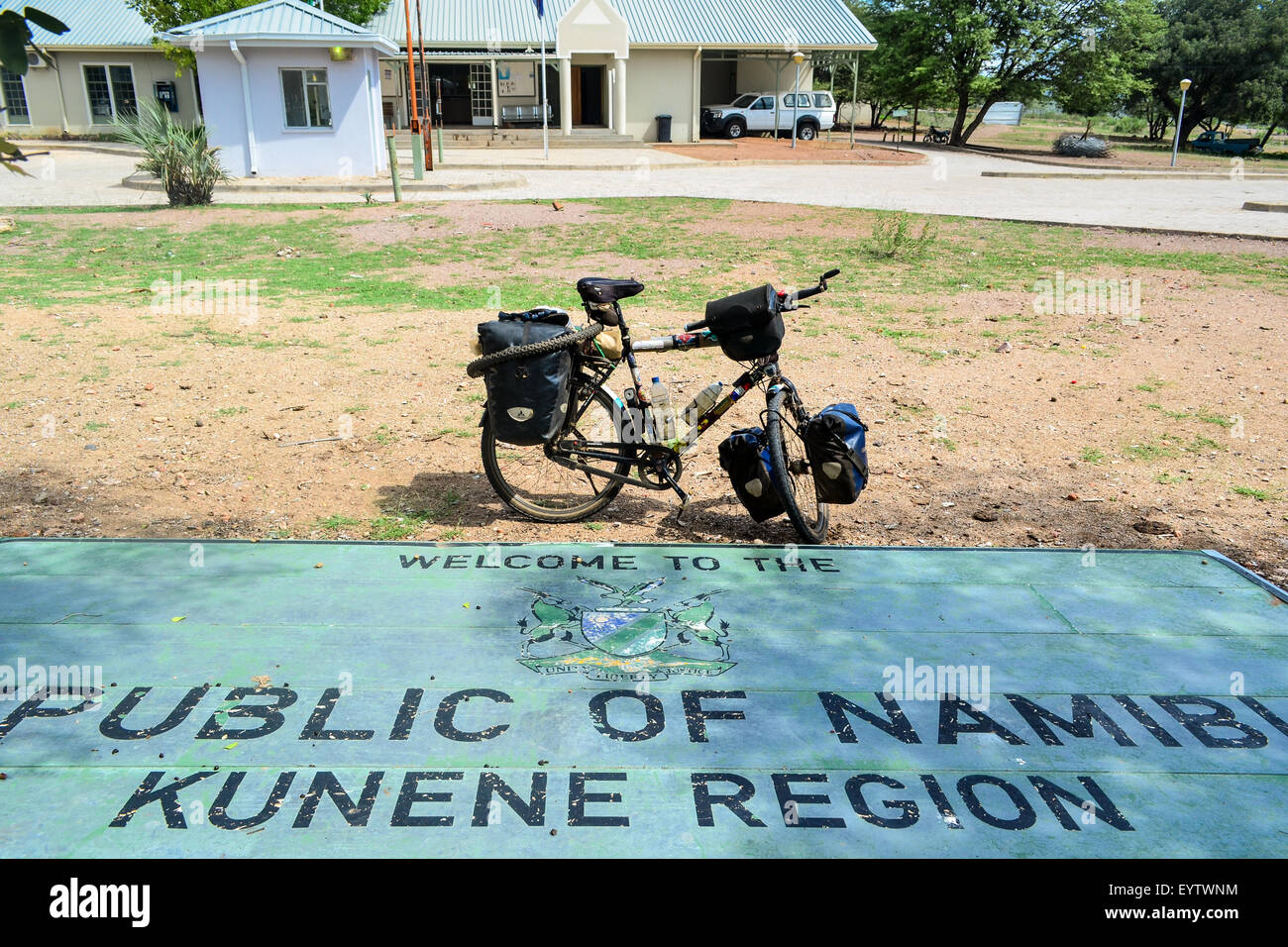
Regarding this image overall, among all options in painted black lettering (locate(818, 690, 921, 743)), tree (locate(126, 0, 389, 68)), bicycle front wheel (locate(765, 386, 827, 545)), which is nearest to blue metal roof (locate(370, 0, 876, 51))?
tree (locate(126, 0, 389, 68))

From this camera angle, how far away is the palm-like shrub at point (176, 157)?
16.2 meters

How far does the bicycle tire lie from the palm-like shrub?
14747mm

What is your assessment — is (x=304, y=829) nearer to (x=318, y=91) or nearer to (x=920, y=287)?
(x=920, y=287)

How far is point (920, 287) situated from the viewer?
10148 mm

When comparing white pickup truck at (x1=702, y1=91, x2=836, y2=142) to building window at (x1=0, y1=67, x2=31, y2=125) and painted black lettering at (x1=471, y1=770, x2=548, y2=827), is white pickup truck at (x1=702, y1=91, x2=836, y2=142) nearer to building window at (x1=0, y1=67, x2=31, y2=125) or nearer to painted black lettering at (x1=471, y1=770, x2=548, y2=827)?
building window at (x1=0, y1=67, x2=31, y2=125)

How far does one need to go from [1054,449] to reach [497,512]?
331 cm

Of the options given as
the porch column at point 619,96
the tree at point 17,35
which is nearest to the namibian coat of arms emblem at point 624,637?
the tree at point 17,35

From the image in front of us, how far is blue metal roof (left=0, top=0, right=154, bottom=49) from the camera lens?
30469mm

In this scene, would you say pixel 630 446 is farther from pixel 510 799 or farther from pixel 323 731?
pixel 510 799

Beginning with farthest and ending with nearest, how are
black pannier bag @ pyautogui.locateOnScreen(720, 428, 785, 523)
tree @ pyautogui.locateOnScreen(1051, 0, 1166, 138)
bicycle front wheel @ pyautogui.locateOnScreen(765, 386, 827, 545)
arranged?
tree @ pyautogui.locateOnScreen(1051, 0, 1166, 138)
black pannier bag @ pyautogui.locateOnScreen(720, 428, 785, 523)
bicycle front wheel @ pyautogui.locateOnScreen(765, 386, 827, 545)

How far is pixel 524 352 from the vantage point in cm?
400

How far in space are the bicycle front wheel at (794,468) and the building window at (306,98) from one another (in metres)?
20.8

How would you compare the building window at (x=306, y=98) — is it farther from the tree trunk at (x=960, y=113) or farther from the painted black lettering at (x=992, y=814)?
the tree trunk at (x=960, y=113)
